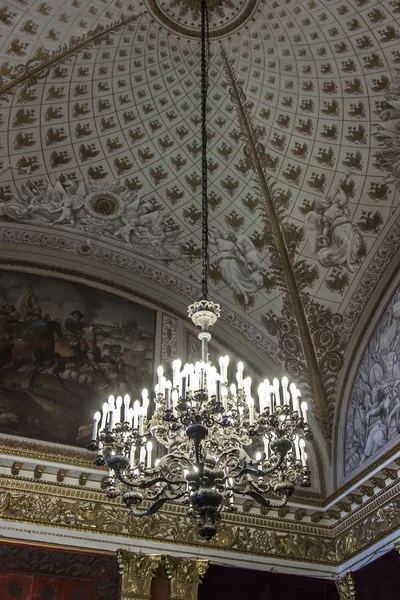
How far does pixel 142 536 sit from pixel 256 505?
1.79m

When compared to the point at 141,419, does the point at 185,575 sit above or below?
below

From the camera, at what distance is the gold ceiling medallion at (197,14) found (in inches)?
413

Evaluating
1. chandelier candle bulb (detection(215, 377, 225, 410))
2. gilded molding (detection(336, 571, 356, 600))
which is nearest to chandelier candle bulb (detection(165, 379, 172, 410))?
chandelier candle bulb (detection(215, 377, 225, 410))

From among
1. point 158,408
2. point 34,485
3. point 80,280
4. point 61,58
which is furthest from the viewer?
point 80,280

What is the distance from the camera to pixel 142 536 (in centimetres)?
995

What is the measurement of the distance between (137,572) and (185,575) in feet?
2.15

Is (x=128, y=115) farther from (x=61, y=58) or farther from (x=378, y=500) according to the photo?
(x=378, y=500)

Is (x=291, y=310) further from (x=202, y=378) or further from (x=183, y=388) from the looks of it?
(x=183, y=388)

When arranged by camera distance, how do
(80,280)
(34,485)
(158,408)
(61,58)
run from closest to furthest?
1. (158,408)
2. (34,485)
3. (61,58)
4. (80,280)

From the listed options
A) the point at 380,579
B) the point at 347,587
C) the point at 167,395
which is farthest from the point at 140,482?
the point at 347,587

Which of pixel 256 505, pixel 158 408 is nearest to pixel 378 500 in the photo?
pixel 256 505

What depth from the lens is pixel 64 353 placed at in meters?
11.4

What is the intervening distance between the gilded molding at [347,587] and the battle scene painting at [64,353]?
4029mm

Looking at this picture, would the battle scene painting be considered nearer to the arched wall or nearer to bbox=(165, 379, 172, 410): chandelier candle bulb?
the arched wall
